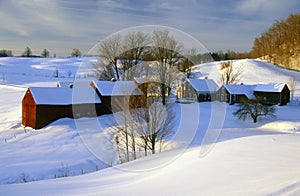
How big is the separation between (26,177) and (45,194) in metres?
5.62

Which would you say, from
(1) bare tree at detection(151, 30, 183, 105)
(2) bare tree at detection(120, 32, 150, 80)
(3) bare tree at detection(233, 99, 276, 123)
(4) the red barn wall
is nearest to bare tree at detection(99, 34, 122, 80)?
(2) bare tree at detection(120, 32, 150, 80)

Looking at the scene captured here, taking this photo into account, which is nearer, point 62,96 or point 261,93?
point 62,96

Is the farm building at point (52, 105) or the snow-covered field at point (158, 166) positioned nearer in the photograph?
the snow-covered field at point (158, 166)

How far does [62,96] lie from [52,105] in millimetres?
1388

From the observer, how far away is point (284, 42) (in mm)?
55344

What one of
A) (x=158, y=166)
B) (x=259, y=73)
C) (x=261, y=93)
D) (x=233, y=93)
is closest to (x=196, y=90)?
(x=233, y=93)

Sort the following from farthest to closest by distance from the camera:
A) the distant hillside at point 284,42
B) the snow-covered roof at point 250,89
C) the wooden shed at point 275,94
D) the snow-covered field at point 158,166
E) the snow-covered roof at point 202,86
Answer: the distant hillside at point 284,42, the snow-covered roof at point 202,86, the snow-covered roof at point 250,89, the wooden shed at point 275,94, the snow-covered field at point 158,166

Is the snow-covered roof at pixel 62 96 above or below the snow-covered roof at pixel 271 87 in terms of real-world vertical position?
below

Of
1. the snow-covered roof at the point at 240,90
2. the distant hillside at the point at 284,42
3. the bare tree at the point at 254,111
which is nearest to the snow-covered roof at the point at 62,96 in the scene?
the bare tree at the point at 254,111

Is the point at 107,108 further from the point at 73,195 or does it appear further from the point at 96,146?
the point at 73,195

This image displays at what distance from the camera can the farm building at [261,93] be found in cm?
2892

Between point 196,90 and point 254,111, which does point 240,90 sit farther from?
point 254,111

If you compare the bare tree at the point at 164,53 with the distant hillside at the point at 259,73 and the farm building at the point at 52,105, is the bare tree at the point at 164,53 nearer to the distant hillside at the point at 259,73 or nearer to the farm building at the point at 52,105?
the farm building at the point at 52,105

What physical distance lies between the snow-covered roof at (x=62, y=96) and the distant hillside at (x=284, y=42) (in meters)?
47.2
